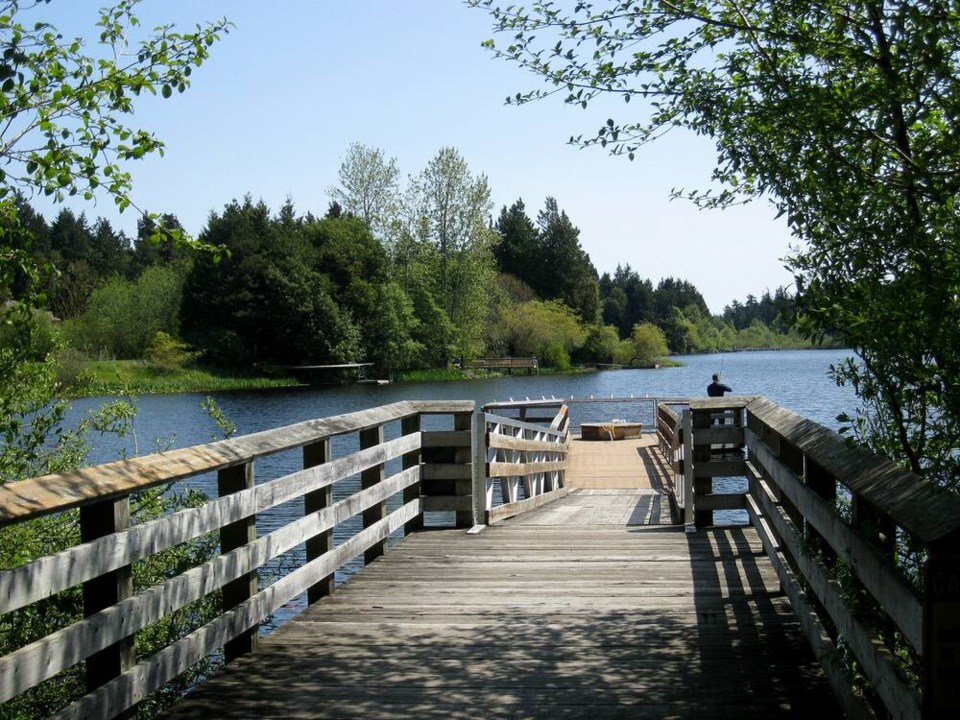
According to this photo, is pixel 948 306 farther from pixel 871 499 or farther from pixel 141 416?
pixel 141 416

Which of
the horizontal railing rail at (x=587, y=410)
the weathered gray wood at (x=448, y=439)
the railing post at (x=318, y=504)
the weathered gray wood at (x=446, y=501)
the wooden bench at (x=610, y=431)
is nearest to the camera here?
the railing post at (x=318, y=504)

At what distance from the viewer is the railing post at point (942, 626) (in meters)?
2.38

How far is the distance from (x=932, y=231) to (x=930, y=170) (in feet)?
0.69

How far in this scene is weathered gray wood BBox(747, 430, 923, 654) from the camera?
105 inches

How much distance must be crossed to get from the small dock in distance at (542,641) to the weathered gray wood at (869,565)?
68 centimetres

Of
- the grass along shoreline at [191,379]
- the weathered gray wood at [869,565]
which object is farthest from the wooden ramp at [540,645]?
the grass along shoreline at [191,379]

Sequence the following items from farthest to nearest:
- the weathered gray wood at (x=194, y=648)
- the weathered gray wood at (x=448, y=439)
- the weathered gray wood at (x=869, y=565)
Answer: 1. the weathered gray wood at (x=448, y=439)
2. the weathered gray wood at (x=194, y=648)
3. the weathered gray wood at (x=869, y=565)

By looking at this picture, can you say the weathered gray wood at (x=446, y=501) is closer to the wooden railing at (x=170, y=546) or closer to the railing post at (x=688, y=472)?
the wooden railing at (x=170, y=546)

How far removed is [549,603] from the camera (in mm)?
5734

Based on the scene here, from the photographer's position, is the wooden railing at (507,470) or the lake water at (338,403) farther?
the lake water at (338,403)

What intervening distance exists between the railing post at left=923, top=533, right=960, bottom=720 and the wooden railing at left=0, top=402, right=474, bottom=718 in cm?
236

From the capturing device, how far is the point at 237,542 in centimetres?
473

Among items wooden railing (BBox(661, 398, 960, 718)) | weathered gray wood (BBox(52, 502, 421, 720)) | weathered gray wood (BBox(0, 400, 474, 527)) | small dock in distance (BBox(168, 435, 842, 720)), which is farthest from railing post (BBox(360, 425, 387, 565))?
wooden railing (BBox(661, 398, 960, 718))

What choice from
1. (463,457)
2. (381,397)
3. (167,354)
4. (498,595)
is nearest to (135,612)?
(498,595)
